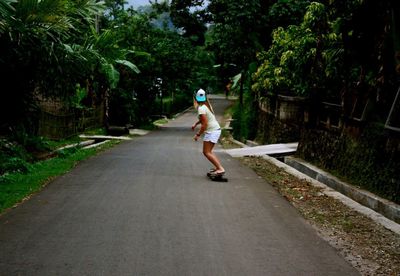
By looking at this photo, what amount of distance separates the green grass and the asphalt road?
0.28 meters

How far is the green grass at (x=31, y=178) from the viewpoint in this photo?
8016 millimetres

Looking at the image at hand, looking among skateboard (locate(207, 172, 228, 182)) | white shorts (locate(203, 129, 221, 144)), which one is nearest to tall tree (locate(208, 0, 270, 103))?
white shorts (locate(203, 129, 221, 144))

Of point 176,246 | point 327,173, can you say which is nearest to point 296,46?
point 327,173

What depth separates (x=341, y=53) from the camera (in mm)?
11289

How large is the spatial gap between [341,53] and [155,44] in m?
22.8

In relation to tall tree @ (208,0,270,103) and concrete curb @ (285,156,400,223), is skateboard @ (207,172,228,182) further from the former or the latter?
tall tree @ (208,0,270,103)

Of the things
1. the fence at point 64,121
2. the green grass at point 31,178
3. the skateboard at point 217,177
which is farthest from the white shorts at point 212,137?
the fence at point 64,121

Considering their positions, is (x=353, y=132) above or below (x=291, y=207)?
above

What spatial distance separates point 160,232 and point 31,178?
4760mm

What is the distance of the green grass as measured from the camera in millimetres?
8016

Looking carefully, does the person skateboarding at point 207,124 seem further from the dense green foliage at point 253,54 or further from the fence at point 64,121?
the fence at point 64,121

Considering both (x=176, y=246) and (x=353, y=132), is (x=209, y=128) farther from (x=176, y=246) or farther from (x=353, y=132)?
(x=176, y=246)

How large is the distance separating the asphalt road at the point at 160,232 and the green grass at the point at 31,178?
0.28 metres

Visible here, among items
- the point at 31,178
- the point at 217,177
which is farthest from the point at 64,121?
the point at 217,177
